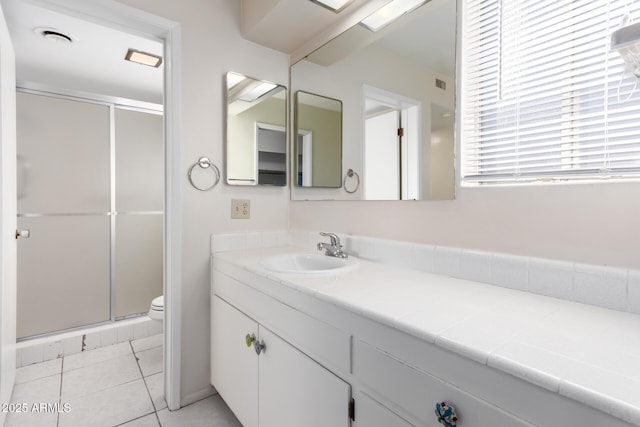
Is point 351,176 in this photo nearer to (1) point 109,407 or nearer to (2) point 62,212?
(1) point 109,407

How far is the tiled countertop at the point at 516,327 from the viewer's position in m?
0.50

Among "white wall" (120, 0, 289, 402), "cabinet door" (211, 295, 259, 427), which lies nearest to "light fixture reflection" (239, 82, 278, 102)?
"white wall" (120, 0, 289, 402)

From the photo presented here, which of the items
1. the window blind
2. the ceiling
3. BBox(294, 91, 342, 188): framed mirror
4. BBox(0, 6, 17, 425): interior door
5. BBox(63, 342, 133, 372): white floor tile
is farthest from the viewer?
BBox(63, 342, 133, 372): white floor tile

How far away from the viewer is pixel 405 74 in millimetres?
1380

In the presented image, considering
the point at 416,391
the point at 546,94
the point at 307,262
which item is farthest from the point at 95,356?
the point at 546,94

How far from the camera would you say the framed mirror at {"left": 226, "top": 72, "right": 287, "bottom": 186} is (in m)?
1.79

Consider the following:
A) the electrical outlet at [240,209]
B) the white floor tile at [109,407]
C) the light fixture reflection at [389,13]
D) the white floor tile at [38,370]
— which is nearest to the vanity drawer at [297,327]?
the electrical outlet at [240,209]

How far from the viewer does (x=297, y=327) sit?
1050mm

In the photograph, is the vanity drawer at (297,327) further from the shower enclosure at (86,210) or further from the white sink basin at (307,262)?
the shower enclosure at (86,210)

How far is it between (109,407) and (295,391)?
4.18ft

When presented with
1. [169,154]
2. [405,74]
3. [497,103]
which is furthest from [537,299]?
[169,154]

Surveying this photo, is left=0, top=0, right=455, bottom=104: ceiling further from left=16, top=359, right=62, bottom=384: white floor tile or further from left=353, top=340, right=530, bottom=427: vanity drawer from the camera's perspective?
left=16, top=359, right=62, bottom=384: white floor tile

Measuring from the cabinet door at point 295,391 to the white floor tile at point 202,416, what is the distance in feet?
1.51

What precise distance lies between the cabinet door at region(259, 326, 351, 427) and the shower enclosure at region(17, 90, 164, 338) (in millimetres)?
2141
